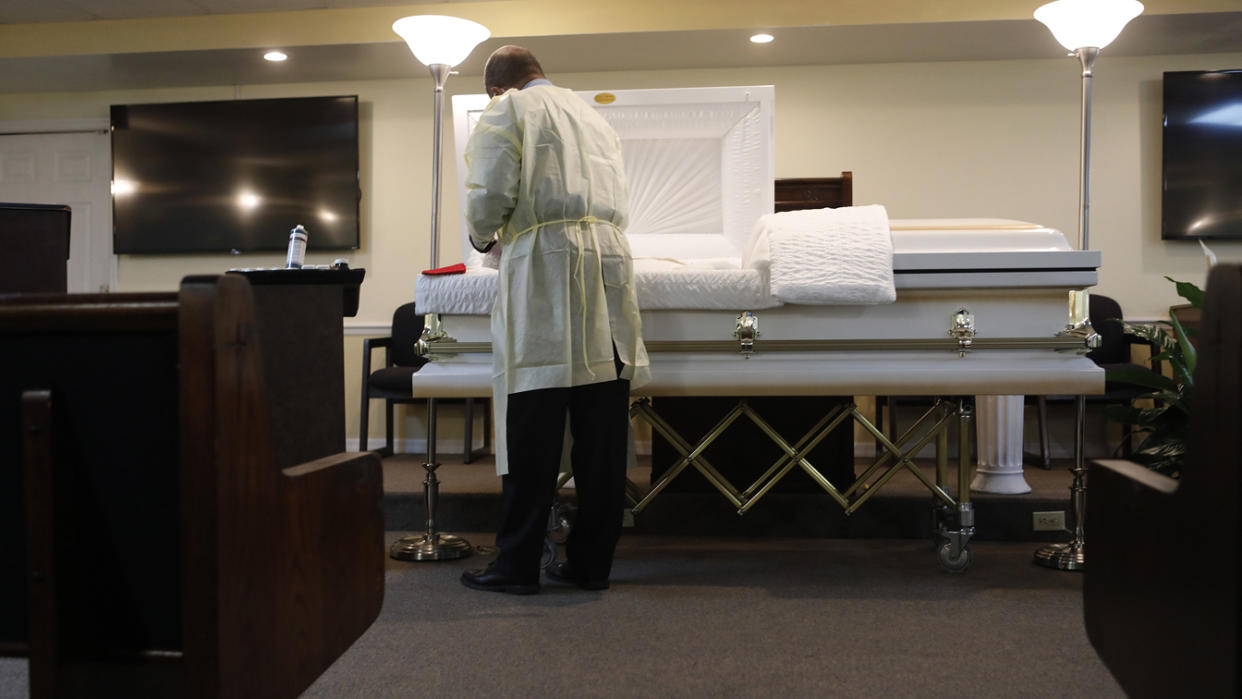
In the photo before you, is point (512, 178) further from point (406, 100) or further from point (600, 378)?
point (406, 100)

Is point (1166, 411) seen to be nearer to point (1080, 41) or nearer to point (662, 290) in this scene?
point (1080, 41)

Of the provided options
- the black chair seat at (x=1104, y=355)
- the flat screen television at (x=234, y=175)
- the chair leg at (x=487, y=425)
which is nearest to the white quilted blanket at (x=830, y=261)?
the black chair seat at (x=1104, y=355)

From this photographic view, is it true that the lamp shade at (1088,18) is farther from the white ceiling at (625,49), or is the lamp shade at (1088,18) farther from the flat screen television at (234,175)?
the flat screen television at (234,175)

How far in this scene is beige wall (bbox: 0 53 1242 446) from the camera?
17.0 ft

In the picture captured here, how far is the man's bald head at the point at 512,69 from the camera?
266cm

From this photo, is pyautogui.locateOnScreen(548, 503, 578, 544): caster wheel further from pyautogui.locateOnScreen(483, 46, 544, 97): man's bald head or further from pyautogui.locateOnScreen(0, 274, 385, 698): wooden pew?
pyautogui.locateOnScreen(0, 274, 385, 698): wooden pew

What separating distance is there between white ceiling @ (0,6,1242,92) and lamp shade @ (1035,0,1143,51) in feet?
5.28

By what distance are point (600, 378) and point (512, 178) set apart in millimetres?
568

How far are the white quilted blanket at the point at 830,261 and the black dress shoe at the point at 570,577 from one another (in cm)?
94

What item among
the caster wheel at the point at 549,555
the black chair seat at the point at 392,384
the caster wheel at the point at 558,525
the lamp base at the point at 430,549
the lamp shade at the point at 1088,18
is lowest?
the lamp base at the point at 430,549

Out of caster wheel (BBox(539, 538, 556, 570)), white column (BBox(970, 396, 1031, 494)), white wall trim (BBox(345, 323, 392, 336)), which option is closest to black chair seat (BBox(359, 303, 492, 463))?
white wall trim (BBox(345, 323, 392, 336))

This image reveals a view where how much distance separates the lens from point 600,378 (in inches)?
98.4

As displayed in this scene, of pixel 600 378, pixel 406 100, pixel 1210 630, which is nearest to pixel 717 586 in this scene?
pixel 600 378

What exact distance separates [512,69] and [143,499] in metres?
1.98
